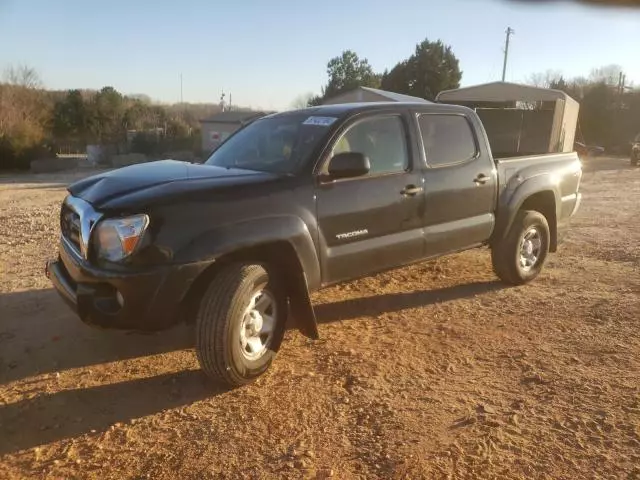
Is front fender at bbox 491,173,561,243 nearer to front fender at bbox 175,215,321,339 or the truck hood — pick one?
front fender at bbox 175,215,321,339

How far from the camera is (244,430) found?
10.0 feet

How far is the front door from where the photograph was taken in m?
3.94

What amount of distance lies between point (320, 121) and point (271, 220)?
3.76ft

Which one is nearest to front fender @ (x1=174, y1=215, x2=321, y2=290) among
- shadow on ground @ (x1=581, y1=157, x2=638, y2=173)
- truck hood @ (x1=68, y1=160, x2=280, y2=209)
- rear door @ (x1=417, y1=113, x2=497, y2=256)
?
truck hood @ (x1=68, y1=160, x2=280, y2=209)

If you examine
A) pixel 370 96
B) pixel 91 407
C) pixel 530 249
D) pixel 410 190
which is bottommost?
pixel 91 407

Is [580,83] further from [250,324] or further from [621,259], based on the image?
[250,324]

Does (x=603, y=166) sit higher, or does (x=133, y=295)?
(x=603, y=166)

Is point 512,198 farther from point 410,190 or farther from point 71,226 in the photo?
point 71,226

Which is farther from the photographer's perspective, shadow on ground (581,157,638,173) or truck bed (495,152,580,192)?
shadow on ground (581,157,638,173)

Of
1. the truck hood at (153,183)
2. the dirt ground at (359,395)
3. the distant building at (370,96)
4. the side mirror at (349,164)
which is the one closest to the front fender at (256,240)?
the truck hood at (153,183)

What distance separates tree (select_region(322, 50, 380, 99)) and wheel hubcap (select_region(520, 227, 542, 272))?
131 feet

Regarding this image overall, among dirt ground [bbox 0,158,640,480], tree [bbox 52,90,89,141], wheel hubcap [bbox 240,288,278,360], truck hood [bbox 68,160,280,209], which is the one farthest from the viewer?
tree [bbox 52,90,89,141]

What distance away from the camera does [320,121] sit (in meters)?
4.26

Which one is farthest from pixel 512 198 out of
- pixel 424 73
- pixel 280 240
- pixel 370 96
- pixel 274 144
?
pixel 424 73
